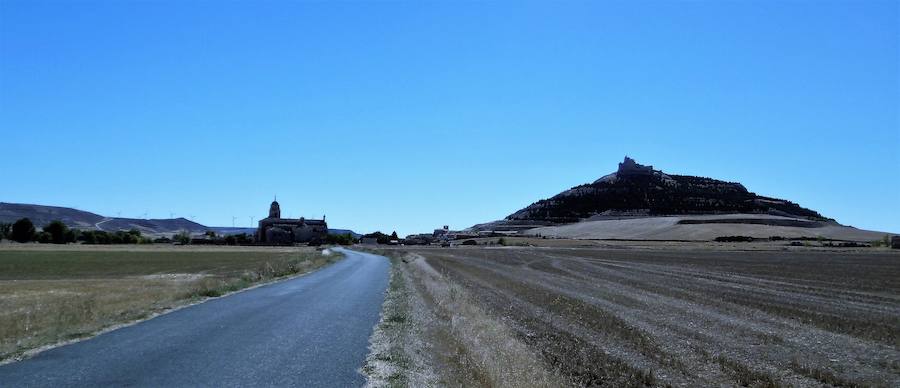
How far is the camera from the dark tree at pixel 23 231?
184775 mm

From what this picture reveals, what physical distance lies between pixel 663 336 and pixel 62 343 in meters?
15.1

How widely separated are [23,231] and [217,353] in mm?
201160

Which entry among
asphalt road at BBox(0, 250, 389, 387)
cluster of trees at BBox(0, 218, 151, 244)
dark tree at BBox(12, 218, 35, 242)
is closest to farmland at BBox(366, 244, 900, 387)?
asphalt road at BBox(0, 250, 389, 387)

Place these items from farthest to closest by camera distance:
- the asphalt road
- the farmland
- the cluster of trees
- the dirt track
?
the cluster of trees
the dirt track
the farmland
the asphalt road

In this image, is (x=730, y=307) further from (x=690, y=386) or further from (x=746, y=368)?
(x=690, y=386)

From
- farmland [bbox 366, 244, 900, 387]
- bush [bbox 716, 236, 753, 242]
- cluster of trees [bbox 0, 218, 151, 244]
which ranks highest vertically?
cluster of trees [bbox 0, 218, 151, 244]

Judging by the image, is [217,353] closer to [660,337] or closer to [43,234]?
[660,337]

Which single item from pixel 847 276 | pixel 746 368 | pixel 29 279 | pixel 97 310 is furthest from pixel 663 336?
pixel 29 279

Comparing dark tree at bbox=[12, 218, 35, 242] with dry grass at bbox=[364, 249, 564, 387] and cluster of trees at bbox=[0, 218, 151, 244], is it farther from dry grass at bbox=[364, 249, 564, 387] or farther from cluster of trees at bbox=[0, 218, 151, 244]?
dry grass at bbox=[364, 249, 564, 387]

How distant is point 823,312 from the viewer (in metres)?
24.8

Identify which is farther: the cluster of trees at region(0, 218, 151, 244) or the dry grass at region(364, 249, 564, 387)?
the cluster of trees at region(0, 218, 151, 244)

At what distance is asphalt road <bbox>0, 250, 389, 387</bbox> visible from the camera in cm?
1223

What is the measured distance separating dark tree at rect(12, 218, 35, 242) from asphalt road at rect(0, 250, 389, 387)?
18984 centimetres

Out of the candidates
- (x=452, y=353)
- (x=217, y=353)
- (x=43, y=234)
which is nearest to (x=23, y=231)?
(x=43, y=234)
